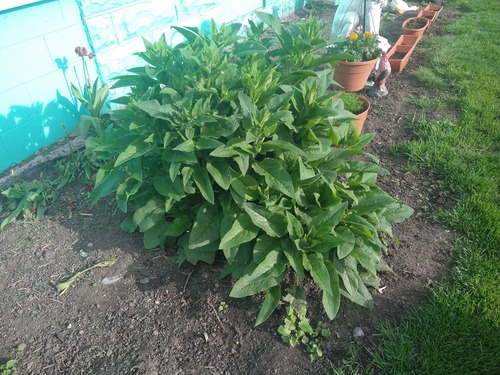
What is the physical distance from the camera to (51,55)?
133 inches

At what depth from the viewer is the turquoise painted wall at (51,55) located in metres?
3.15

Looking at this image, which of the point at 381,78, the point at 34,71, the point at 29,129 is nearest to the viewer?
the point at 34,71

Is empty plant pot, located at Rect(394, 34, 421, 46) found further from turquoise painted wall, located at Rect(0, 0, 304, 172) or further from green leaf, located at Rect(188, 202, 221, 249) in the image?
green leaf, located at Rect(188, 202, 221, 249)

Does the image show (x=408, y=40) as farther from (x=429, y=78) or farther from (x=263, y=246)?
(x=263, y=246)

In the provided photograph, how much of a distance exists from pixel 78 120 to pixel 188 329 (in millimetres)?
2619

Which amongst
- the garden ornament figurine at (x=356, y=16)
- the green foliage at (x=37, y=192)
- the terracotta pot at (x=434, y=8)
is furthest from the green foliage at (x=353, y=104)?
the terracotta pot at (x=434, y=8)

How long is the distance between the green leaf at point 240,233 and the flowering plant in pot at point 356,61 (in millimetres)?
2839

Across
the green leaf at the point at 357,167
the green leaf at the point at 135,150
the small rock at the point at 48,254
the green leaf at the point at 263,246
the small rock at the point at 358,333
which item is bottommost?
the small rock at the point at 358,333

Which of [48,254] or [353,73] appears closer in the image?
[48,254]

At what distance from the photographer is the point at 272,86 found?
227cm

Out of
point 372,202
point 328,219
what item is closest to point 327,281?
point 328,219

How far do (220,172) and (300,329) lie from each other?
3.44 ft

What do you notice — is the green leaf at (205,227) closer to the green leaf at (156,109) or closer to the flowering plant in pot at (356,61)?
the green leaf at (156,109)

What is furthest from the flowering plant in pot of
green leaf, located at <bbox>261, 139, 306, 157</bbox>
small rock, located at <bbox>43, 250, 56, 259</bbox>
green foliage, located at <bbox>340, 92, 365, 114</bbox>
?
small rock, located at <bbox>43, 250, 56, 259</bbox>
